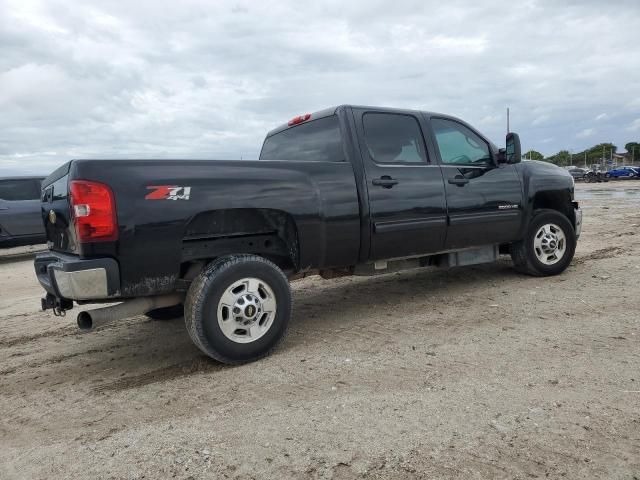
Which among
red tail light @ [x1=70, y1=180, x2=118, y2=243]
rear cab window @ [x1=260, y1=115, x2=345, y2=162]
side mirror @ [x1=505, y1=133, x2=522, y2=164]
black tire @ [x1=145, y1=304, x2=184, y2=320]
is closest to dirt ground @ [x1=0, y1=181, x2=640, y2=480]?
black tire @ [x1=145, y1=304, x2=184, y2=320]

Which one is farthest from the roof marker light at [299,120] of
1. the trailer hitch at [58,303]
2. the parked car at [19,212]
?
the parked car at [19,212]

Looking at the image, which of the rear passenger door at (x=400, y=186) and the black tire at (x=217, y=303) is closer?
the black tire at (x=217, y=303)

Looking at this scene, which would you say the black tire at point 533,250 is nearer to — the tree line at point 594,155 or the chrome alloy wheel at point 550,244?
the chrome alloy wheel at point 550,244

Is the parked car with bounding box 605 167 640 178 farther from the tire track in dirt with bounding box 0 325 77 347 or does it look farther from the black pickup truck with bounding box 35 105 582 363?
the tire track in dirt with bounding box 0 325 77 347

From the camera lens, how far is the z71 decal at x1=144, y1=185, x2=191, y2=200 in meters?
3.21

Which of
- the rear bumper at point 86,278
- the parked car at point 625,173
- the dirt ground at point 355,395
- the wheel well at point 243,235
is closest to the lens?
the dirt ground at point 355,395

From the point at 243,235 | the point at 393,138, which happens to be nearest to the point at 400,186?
the point at 393,138

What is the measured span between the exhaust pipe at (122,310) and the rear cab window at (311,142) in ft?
5.68

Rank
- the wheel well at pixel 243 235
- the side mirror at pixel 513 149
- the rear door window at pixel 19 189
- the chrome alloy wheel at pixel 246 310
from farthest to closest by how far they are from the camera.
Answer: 1. the rear door window at pixel 19 189
2. the side mirror at pixel 513 149
3. the wheel well at pixel 243 235
4. the chrome alloy wheel at pixel 246 310

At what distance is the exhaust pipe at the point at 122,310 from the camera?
10.7ft

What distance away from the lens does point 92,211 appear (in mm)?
3047

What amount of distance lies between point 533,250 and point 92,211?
15.2ft

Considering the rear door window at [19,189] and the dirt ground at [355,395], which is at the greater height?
the rear door window at [19,189]

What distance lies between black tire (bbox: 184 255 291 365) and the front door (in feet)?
6.56
